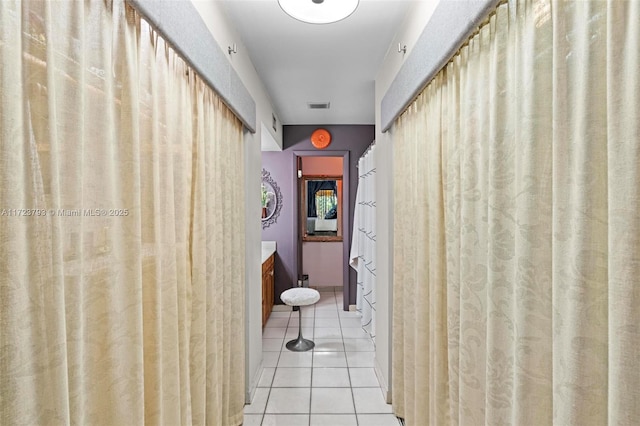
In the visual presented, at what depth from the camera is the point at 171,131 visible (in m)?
1.30

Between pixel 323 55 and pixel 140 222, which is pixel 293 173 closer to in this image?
pixel 323 55

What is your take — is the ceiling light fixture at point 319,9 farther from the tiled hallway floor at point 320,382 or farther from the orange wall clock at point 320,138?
the orange wall clock at point 320,138

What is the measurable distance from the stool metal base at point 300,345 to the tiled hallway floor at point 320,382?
2.3 inches

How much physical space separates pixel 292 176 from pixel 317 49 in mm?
2374

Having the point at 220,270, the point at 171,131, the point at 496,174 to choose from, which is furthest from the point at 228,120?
the point at 496,174

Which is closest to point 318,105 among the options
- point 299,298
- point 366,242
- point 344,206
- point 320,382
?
point 344,206

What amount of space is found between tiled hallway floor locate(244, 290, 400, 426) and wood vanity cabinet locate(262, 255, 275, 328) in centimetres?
18

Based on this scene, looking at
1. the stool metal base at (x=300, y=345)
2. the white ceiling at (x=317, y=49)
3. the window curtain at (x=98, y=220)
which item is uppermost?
the white ceiling at (x=317, y=49)

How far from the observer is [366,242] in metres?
3.82

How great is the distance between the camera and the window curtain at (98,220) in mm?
658

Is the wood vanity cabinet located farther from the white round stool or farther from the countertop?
the white round stool

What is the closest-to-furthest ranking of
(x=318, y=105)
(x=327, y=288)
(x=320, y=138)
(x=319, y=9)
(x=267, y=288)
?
(x=319, y=9) → (x=318, y=105) → (x=267, y=288) → (x=320, y=138) → (x=327, y=288)

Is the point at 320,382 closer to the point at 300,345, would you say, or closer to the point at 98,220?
the point at 300,345

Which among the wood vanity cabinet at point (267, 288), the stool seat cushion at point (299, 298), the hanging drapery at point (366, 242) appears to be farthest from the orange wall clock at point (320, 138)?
the stool seat cushion at point (299, 298)
